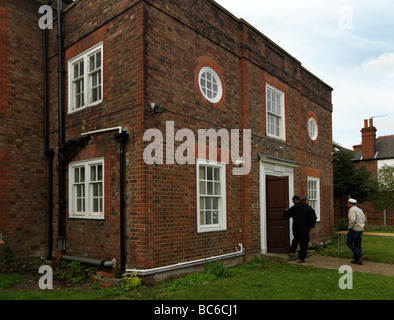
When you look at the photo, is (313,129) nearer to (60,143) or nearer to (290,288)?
(290,288)

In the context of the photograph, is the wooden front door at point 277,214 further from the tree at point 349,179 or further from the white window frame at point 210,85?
the tree at point 349,179

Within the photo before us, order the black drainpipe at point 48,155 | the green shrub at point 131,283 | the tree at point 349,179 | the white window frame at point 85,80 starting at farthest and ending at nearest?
the tree at point 349,179, the black drainpipe at point 48,155, the white window frame at point 85,80, the green shrub at point 131,283

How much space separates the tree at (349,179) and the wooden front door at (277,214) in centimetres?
1772

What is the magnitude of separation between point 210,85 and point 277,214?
4454 mm

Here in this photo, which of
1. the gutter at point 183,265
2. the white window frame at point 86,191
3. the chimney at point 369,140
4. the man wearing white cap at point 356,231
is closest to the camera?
the gutter at point 183,265

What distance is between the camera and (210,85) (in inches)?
356

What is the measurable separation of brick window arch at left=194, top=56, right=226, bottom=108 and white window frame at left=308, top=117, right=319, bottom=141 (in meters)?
6.20

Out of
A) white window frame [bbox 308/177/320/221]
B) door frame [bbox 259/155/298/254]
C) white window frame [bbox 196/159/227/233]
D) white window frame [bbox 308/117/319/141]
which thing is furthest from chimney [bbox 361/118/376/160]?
white window frame [bbox 196/159/227/233]

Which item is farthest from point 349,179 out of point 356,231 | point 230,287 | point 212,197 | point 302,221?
point 230,287

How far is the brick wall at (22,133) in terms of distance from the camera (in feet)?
29.3

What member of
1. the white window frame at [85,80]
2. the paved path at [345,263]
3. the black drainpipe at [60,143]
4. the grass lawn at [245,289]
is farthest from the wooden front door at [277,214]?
the black drainpipe at [60,143]

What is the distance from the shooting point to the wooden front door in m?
10.4
